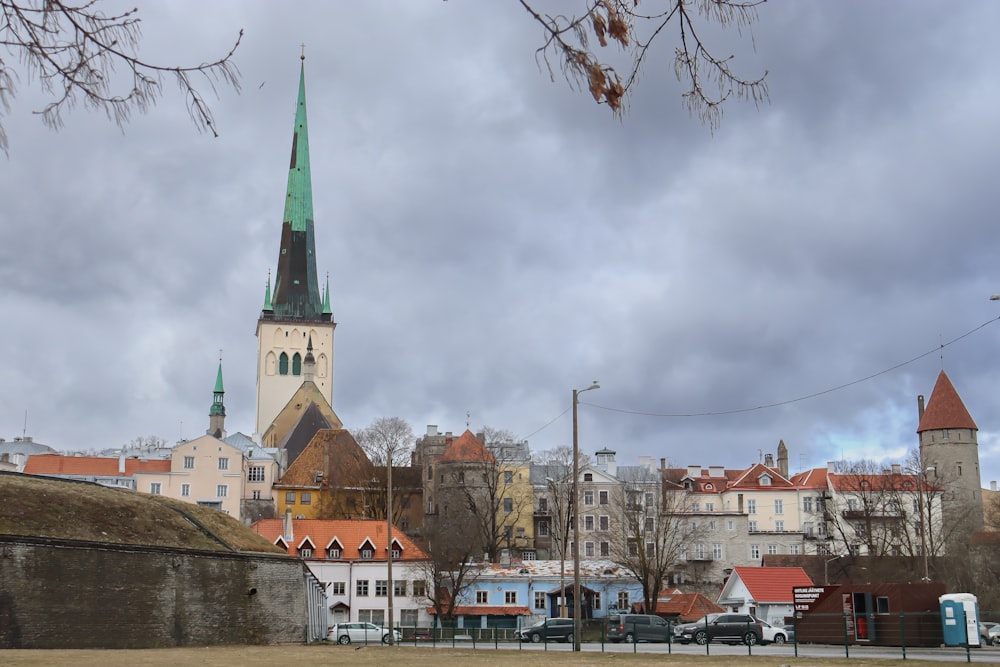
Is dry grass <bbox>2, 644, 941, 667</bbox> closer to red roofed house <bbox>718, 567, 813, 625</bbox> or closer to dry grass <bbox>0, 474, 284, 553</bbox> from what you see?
dry grass <bbox>0, 474, 284, 553</bbox>

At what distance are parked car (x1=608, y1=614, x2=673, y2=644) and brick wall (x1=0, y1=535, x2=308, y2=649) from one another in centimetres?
1349

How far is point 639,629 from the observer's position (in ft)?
149

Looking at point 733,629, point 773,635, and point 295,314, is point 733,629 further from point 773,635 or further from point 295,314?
point 295,314

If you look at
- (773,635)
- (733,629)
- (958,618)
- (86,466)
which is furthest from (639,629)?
(86,466)

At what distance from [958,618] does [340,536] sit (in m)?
41.3

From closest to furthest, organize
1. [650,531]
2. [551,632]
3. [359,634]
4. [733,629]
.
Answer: [733,629]
[551,632]
[359,634]
[650,531]

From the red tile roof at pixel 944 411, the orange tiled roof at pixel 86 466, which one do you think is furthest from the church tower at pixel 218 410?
the red tile roof at pixel 944 411

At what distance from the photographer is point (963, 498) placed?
9838 centimetres

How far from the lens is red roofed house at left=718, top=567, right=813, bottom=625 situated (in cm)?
6269

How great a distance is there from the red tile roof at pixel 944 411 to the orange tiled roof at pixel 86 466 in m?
71.2

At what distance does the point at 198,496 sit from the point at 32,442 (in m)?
42.4

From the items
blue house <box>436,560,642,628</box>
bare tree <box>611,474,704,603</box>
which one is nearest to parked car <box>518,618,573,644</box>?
blue house <box>436,560,642,628</box>

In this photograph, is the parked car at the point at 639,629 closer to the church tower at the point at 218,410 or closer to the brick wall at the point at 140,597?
the brick wall at the point at 140,597

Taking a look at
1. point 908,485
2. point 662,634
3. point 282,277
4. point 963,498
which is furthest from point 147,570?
point 282,277
